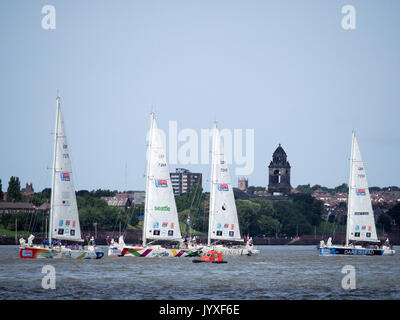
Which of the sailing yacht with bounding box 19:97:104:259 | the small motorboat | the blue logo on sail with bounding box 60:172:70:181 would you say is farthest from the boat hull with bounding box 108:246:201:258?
the blue logo on sail with bounding box 60:172:70:181

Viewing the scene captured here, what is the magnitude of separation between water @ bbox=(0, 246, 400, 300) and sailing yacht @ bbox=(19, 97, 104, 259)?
1.21m

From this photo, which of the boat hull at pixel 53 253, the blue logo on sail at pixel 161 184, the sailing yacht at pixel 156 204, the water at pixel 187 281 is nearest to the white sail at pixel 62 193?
the boat hull at pixel 53 253

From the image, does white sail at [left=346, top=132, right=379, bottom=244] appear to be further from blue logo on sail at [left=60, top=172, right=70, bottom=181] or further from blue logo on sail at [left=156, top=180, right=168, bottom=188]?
blue logo on sail at [left=60, top=172, right=70, bottom=181]

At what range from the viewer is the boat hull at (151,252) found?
91.0 metres

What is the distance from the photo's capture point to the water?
54219mm

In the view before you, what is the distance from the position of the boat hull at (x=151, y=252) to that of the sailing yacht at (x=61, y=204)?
6134 millimetres

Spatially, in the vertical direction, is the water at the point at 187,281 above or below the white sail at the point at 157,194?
below

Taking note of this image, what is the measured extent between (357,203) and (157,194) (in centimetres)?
2896

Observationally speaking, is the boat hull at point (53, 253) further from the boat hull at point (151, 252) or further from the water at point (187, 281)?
the boat hull at point (151, 252)

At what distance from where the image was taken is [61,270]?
7331cm
